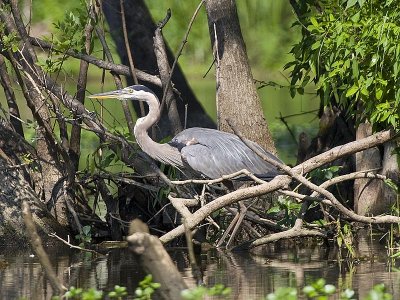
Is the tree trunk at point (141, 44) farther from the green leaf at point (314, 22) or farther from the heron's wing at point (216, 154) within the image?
the green leaf at point (314, 22)

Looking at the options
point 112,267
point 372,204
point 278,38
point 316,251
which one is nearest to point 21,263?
point 112,267

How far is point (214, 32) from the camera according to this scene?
9.23 m

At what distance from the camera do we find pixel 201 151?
28.6 ft

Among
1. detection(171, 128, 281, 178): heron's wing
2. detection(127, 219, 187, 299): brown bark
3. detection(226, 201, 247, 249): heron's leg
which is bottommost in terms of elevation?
detection(127, 219, 187, 299): brown bark

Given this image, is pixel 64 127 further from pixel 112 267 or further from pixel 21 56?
pixel 112 267

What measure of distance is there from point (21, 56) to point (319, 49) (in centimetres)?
249

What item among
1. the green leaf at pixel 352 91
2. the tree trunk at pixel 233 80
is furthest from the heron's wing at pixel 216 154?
the green leaf at pixel 352 91

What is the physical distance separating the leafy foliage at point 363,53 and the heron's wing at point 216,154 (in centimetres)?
79

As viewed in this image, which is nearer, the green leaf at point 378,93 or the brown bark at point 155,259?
the brown bark at point 155,259

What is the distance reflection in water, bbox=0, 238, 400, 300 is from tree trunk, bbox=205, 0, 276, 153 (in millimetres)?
961

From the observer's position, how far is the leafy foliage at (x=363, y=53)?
25.4 ft

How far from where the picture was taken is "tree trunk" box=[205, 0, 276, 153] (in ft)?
29.7

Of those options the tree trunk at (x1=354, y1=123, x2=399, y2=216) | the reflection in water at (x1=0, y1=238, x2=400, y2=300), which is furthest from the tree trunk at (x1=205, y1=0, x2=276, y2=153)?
the reflection in water at (x1=0, y1=238, x2=400, y2=300)

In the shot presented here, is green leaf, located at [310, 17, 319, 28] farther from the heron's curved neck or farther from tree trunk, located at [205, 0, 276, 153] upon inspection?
the heron's curved neck
